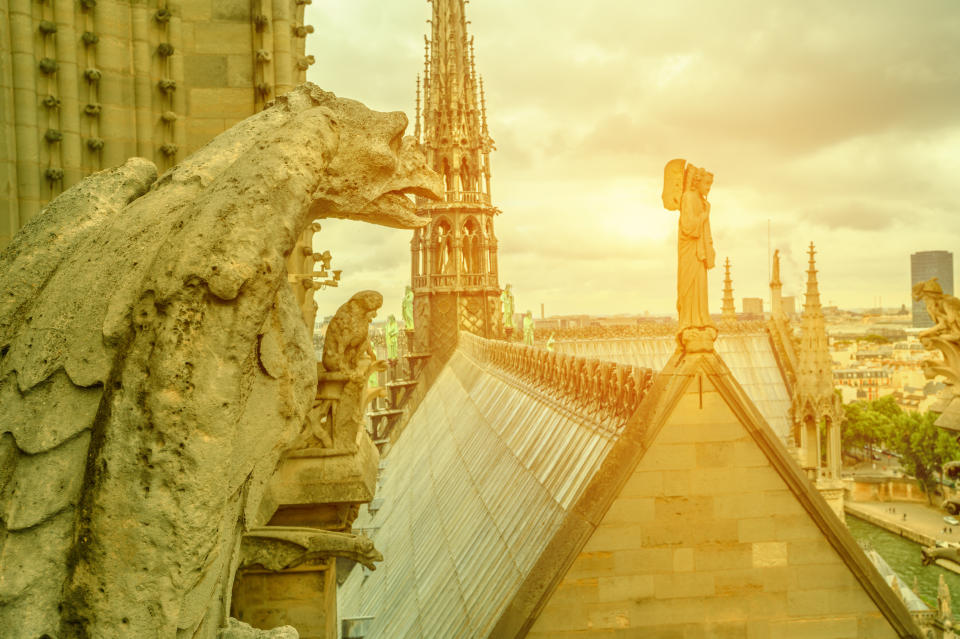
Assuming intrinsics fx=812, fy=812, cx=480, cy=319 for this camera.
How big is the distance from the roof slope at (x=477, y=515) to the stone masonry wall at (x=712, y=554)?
0.75 metres

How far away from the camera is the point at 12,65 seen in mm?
7664

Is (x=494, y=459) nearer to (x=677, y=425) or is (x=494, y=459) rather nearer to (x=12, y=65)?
(x=677, y=425)

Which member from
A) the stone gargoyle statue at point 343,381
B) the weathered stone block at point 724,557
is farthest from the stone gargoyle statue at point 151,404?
the weathered stone block at point 724,557

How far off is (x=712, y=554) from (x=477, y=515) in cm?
469

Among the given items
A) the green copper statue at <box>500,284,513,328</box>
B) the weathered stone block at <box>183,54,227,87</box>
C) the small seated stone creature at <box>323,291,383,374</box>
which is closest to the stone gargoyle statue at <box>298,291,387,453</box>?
the small seated stone creature at <box>323,291,383,374</box>

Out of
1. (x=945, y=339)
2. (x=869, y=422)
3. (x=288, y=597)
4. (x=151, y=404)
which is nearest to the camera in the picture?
(x=151, y=404)

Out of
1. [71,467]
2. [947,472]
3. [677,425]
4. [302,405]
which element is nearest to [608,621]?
[677,425]

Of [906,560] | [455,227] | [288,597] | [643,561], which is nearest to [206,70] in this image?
[288,597]

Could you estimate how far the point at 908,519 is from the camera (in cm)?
5934

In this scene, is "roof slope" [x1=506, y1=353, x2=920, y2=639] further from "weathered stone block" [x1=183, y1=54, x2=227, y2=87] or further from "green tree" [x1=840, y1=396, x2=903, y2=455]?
"green tree" [x1=840, y1=396, x2=903, y2=455]

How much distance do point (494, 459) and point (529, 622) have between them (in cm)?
633

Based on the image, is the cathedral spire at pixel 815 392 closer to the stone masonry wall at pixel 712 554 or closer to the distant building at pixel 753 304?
the stone masonry wall at pixel 712 554

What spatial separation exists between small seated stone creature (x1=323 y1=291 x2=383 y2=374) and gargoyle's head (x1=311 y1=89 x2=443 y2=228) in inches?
117

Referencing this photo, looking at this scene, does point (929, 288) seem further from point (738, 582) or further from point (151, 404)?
point (151, 404)
